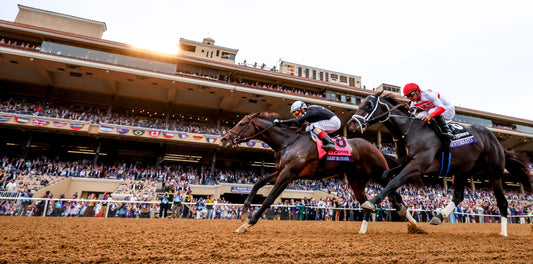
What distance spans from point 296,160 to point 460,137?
119 inches

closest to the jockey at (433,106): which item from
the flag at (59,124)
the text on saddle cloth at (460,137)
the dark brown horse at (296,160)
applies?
the text on saddle cloth at (460,137)

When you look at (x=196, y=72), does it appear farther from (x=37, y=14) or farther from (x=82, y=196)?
(x=37, y=14)

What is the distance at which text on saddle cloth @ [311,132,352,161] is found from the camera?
5.27 meters

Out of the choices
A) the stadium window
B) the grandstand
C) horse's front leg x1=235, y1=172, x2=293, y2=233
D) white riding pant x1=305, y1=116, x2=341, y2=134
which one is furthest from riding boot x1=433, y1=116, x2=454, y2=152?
the stadium window

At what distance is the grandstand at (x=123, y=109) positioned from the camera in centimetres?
2120

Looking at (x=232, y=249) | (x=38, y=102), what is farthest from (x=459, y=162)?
(x=38, y=102)

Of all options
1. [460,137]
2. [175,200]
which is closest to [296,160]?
[460,137]

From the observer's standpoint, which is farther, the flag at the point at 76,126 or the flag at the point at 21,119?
the flag at the point at 76,126

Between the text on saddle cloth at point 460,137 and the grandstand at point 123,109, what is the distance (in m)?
18.0

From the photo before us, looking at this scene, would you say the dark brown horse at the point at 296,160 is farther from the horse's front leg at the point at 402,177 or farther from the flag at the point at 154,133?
the flag at the point at 154,133

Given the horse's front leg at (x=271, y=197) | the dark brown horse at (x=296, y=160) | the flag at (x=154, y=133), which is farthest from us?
the flag at (x=154, y=133)

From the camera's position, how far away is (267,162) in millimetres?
30891

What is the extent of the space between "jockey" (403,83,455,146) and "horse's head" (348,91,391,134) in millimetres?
490

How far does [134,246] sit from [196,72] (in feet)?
88.4
